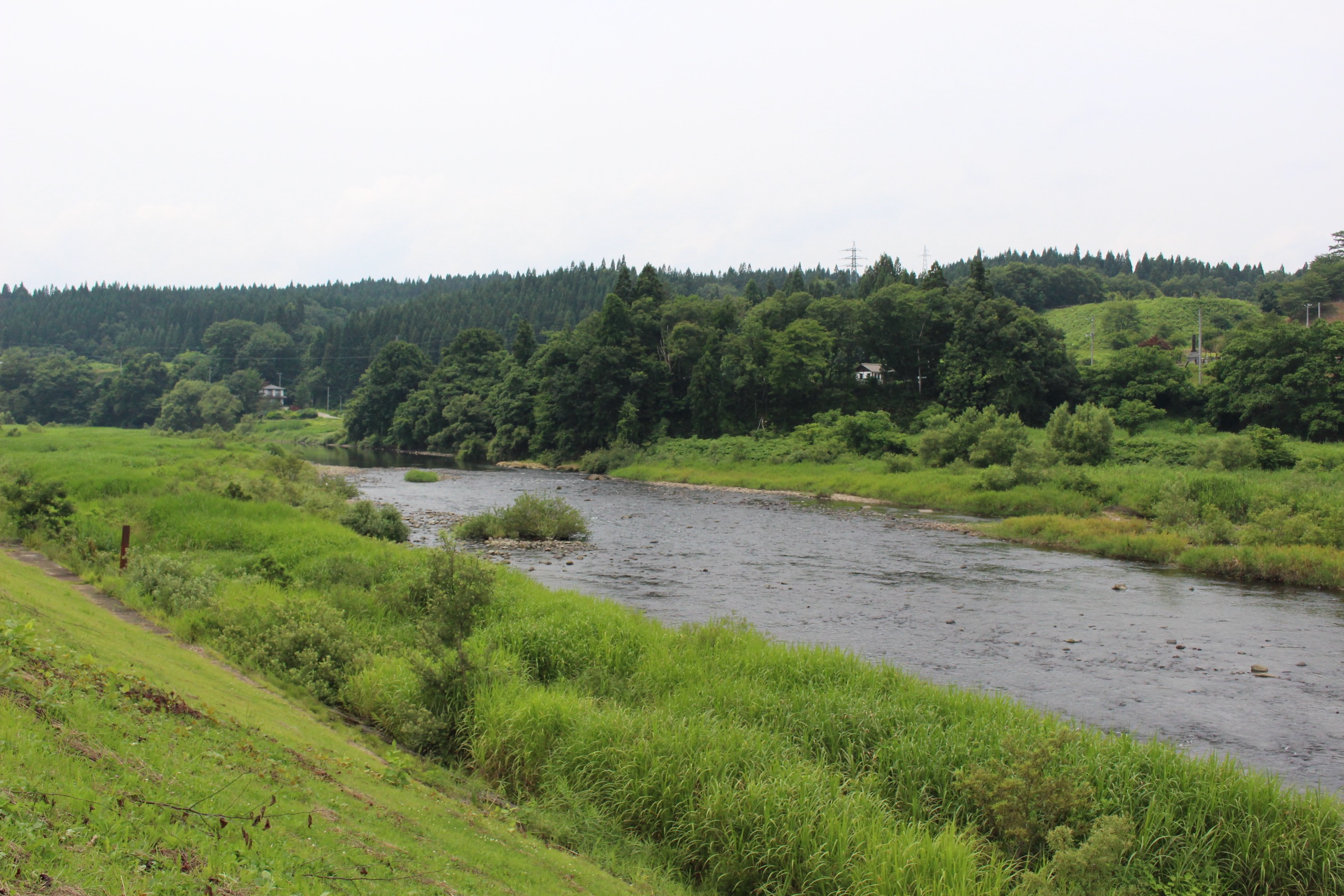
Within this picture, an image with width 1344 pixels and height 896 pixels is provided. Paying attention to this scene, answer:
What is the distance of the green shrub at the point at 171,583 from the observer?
1875cm

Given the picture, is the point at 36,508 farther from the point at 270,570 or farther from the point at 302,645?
the point at 302,645

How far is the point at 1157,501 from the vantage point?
137 feet

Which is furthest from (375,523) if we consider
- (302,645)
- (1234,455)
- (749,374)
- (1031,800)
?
(749,374)

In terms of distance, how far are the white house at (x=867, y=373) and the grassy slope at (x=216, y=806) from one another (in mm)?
85713

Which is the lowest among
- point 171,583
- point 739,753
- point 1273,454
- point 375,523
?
point 375,523

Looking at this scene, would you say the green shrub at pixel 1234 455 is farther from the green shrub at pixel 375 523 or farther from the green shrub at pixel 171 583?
the green shrub at pixel 171 583

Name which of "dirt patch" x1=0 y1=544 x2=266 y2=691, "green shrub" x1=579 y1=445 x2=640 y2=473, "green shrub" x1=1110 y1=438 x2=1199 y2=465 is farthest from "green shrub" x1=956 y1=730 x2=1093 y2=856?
"green shrub" x1=579 y1=445 x2=640 y2=473

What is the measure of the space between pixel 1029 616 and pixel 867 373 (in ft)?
239

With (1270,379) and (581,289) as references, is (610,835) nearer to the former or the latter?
(1270,379)

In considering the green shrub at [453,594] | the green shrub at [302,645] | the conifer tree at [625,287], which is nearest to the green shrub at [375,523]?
the green shrub at [302,645]

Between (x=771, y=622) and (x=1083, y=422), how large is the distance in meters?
40.5

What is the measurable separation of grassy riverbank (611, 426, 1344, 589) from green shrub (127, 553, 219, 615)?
3287cm

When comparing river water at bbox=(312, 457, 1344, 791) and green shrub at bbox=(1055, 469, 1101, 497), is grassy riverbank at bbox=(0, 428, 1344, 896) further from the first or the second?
green shrub at bbox=(1055, 469, 1101, 497)

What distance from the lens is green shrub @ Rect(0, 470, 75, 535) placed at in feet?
81.1
